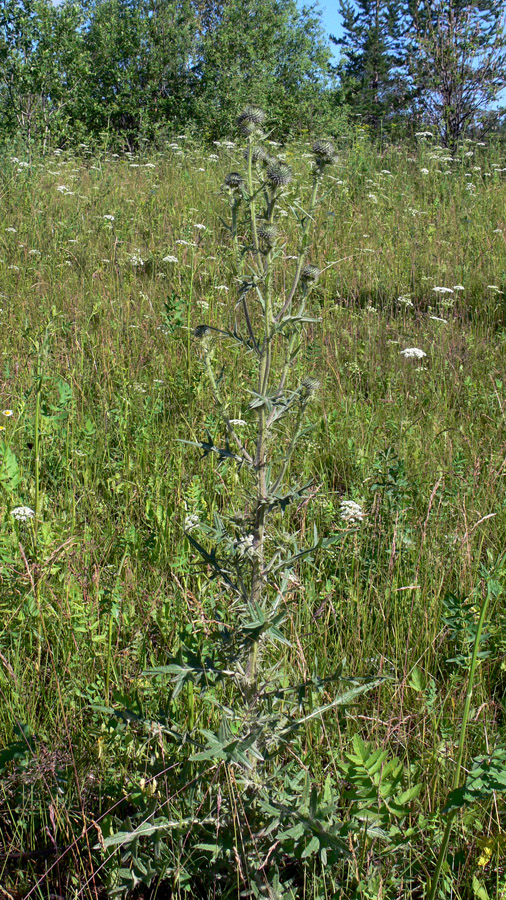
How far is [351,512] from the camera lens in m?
2.42

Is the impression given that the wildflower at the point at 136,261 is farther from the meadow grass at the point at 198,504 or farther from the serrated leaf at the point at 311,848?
the serrated leaf at the point at 311,848

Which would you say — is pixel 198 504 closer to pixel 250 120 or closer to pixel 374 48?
pixel 250 120

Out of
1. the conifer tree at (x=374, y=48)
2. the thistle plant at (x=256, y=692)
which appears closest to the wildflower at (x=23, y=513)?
the thistle plant at (x=256, y=692)

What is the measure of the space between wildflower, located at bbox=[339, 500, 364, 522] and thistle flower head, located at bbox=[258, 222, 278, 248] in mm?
1263

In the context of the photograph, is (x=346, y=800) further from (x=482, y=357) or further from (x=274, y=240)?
(x=482, y=357)

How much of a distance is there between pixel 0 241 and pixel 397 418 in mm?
3872

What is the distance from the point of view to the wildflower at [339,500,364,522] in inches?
95.2

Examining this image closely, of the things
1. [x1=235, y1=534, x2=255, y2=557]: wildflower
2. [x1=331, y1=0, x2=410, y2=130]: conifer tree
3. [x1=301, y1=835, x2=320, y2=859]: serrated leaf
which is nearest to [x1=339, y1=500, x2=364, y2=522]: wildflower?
[x1=235, y1=534, x2=255, y2=557]: wildflower

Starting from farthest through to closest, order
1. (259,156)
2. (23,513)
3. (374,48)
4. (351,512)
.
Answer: (374,48)
(351,512)
(23,513)
(259,156)

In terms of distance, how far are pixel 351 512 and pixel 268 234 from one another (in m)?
1.33

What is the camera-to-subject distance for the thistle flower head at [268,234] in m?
1.32

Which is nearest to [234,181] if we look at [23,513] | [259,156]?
[259,156]

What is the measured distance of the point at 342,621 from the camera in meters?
2.10

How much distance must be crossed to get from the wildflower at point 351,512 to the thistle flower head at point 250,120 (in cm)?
137
